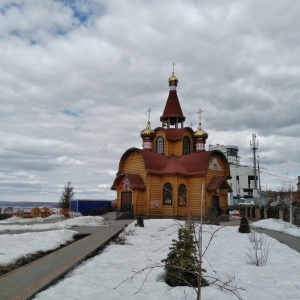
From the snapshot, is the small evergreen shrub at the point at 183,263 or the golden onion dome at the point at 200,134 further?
the golden onion dome at the point at 200,134

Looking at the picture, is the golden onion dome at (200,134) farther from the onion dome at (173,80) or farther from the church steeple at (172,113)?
the onion dome at (173,80)

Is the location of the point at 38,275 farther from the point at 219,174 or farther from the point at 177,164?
the point at 219,174

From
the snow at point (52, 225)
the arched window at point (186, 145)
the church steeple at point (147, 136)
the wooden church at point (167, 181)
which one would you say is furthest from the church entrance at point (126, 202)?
the arched window at point (186, 145)

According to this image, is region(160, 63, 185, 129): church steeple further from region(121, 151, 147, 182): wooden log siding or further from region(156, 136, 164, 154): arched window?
region(121, 151, 147, 182): wooden log siding

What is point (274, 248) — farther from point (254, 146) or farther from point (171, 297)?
point (254, 146)

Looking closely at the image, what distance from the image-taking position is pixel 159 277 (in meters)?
6.39

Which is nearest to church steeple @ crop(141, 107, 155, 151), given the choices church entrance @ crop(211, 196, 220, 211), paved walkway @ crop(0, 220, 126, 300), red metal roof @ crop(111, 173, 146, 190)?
red metal roof @ crop(111, 173, 146, 190)

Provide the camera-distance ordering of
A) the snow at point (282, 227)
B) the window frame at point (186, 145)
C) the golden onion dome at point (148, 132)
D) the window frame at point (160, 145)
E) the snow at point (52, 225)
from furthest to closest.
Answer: the window frame at point (186, 145) < the window frame at point (160, 145) < the golden onion dome at point (148, 132) < the snow at point (52, 225) < the snow at point (282, 227)

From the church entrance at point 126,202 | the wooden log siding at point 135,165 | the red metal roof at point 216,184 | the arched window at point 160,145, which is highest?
the arched window at point 160,145

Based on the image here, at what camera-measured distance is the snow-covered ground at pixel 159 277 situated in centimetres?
528

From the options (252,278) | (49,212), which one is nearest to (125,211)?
(49,212)

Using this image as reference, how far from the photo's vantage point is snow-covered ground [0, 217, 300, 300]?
5.28 metres

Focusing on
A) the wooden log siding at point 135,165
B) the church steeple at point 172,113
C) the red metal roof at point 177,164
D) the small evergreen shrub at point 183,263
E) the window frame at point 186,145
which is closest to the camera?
the small evergreen shrub at point 183,263

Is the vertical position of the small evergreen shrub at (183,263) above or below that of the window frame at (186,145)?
below
